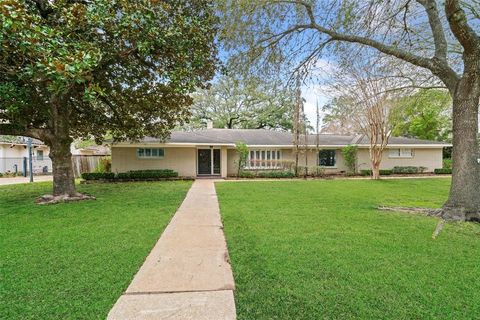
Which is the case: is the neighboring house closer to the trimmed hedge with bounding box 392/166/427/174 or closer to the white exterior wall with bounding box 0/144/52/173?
the white exterior wall with bounding box 0/144/52/173

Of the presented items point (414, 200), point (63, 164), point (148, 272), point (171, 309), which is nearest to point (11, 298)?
point (148, 272)

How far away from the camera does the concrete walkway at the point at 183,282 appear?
8.87 feet

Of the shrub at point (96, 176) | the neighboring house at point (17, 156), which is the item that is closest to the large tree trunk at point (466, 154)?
the shrub at point (96, 176)

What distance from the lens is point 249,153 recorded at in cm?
1931

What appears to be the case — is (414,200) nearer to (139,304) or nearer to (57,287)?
(139,304)

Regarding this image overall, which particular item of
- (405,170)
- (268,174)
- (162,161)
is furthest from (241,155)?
(405,170)

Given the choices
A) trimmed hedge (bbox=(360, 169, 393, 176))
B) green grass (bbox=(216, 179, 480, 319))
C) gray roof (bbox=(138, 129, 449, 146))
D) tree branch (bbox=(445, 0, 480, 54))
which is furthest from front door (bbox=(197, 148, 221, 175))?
tree branch (bbox=(445, 0, 480, 54))

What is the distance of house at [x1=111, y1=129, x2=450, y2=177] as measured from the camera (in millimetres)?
17266

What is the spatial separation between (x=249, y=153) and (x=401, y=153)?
12.0 m

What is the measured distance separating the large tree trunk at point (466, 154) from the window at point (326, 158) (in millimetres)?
14046

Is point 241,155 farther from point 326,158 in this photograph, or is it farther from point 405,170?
point 405,170

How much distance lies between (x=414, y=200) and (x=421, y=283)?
7.46 m

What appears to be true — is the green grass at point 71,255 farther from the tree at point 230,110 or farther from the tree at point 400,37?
the tree at point 230,110

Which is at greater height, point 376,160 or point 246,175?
point 376,160
